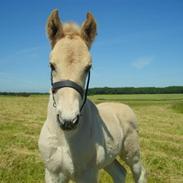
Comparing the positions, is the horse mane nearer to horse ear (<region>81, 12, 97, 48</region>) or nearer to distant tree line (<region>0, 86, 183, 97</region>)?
horse ear (<region>81, 12, 97, 48</region>)

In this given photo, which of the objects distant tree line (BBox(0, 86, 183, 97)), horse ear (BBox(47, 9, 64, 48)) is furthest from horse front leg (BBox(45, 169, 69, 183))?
distant tree line (BBox(0, 86, 183, 97))

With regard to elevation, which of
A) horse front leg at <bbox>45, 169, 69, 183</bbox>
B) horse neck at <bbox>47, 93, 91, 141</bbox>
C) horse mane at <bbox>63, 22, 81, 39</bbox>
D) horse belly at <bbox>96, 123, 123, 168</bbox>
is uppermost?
horse mane at <bbox>63, 22, 81, 39</bbox>

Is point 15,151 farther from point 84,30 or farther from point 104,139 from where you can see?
point 84,30

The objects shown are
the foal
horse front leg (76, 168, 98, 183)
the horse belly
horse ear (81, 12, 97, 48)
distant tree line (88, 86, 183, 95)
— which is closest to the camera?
the foal

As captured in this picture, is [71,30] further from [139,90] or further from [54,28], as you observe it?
[139,90]

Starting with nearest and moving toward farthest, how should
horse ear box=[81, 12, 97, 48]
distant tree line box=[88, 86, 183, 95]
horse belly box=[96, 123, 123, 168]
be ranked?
1. horse ear box=[81, 12, 97, 48]
2. horse belly box=[96, 123, 123, 168]
3. distant tree line box=[88, 86, 183, 95]

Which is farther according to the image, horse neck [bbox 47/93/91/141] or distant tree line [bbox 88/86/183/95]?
distant tree line [bbox 88/86/183/95]

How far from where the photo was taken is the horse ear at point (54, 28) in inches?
150

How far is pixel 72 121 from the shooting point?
10.4ft

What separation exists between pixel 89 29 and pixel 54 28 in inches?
16.4

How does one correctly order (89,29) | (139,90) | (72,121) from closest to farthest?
(72,121)
(89,29)
(139,90)

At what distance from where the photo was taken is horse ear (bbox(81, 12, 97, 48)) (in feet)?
12.8

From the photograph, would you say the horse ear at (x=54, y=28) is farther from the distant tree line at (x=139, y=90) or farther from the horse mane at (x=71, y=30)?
the distant tree line at (x=139, y=90)

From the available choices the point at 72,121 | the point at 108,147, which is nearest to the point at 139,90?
the point at 108,147
